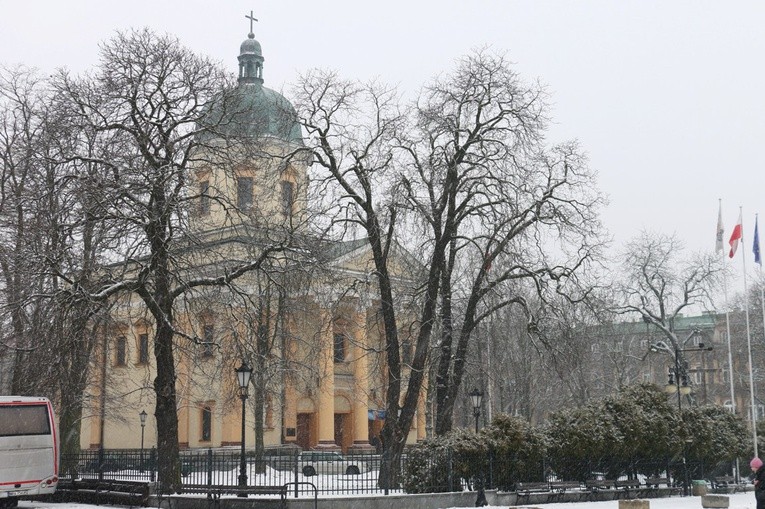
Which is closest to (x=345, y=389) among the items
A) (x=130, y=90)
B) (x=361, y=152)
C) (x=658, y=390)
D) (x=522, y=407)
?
(x=522, y=407)

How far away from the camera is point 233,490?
24203 millimetres

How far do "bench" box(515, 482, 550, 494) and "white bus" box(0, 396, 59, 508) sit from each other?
13.2 m

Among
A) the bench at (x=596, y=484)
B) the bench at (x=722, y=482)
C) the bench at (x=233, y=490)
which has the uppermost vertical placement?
the bench at (x=233, y=490)

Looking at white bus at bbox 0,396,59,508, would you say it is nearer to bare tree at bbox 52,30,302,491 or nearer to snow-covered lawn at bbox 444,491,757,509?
bare tree at bbox 52,30,302,491

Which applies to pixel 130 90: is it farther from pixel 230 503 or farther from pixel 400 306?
pixel 400 306

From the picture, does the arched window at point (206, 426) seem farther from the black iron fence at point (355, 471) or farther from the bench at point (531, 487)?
the bench at point (531, 487)

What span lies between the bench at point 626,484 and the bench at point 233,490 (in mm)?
13380

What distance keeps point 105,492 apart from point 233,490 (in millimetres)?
5805

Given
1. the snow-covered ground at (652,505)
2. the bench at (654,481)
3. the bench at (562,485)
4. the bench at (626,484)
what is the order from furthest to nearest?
the bench at (654,481) < the bench at (626,484) < the bench at (562,485) < the snow-covered ground at (652,505)

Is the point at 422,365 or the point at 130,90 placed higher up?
the point at 130,90

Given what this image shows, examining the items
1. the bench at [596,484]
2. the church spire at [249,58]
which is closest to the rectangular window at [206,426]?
the church spire at [249,58]

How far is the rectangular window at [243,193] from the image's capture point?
30.1 meters

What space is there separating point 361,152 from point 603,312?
1013 cm

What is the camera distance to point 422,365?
3234 cm
